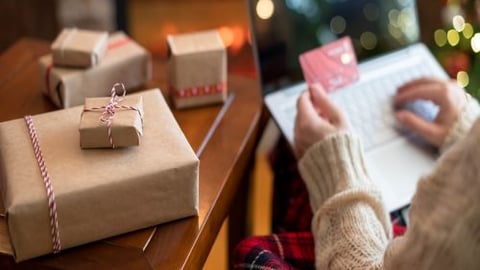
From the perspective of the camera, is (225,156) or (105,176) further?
(225,156)

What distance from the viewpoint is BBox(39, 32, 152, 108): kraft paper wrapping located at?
3.21 ft

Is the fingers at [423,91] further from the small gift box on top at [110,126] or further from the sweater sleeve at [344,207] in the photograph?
the small gift box on top at [110,126]

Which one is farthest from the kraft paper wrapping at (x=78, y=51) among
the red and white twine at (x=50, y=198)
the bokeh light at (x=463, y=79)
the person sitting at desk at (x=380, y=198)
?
the bokeh light at (x=463, y=79)

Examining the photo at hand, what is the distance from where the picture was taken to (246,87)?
1127 millimetres

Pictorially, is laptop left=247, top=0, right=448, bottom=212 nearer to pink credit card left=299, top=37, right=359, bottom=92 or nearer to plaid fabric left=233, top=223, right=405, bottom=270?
pink credit card left=299, top=37, right=359, bottom=92

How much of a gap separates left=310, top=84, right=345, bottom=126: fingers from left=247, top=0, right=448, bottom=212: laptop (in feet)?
0.17

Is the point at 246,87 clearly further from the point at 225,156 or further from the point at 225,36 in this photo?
the point at 225,36

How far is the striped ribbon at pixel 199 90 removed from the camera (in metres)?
1.02

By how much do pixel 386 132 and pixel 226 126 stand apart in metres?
0.28

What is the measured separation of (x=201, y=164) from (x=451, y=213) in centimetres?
43

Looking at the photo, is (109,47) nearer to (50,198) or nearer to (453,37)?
(50,198)

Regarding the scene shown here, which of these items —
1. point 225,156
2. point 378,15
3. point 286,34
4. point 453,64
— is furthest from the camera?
point 453,64

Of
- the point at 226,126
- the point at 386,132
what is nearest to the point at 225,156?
the point at 226,126

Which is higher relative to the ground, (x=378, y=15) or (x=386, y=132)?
(x=378, y=15)
